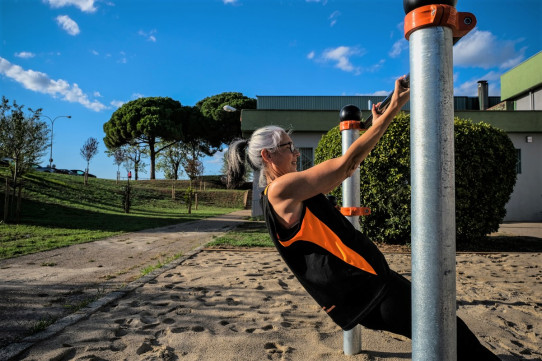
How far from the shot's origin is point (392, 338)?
3078 mm

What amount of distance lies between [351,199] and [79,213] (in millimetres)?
17577

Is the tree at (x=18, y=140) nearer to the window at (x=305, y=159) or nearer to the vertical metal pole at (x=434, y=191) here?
the window at (x=305, y=159)

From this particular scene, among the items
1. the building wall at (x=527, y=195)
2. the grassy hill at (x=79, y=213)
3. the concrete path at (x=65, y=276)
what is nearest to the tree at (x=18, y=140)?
the grassy hill at (x=79, y=213)

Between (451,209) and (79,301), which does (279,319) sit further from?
(451,209)

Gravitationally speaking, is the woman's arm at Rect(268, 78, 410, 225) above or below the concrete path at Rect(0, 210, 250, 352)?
above

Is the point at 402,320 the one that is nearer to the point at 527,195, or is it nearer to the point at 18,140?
the point at 18,140

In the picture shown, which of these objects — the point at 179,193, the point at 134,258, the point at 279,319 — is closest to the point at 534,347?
the point at 279,319

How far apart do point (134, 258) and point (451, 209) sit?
290 inches

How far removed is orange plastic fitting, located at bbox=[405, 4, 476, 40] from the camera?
3.23 ft

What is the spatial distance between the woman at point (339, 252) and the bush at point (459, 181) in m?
6.35

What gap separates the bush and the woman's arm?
21.1 feet

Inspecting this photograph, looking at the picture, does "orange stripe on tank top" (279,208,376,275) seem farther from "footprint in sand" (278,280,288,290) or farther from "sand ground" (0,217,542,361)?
"footprint in sand" (278,280,288,290)

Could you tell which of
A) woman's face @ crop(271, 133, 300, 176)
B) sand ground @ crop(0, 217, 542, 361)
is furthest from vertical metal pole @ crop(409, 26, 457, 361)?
sand ground @ crop(0, 217, 542, 361)

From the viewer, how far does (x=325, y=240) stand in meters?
1.62
